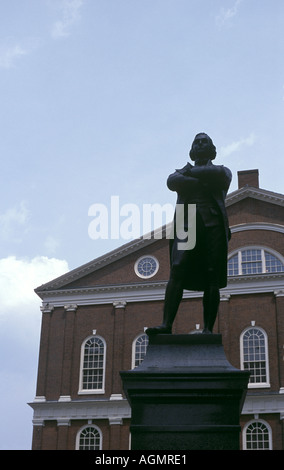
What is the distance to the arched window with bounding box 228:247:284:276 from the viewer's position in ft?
106

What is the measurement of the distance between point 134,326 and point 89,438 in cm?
584

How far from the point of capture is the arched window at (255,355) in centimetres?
3045

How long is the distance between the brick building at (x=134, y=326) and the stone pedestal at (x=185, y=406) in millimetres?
24687

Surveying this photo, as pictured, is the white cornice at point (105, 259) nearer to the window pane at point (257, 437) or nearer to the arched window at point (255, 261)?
the arched window at point (255, 261)

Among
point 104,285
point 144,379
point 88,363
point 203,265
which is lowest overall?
point 144,379

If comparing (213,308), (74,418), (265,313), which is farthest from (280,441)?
(213,308)

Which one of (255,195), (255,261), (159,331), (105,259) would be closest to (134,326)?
(105,259)

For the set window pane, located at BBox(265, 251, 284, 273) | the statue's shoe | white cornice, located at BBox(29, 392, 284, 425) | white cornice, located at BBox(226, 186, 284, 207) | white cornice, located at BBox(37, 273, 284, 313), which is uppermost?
white cornice, located at BBox(226, 186, 284, 207)

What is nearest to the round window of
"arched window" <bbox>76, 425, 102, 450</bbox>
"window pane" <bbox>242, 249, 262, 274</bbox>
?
"window pane" <bbox>242, 249, 262, 274</bbox>

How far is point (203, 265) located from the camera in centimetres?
711

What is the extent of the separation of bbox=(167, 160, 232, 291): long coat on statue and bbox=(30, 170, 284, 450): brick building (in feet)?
79.2

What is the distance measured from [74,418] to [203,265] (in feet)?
88.3

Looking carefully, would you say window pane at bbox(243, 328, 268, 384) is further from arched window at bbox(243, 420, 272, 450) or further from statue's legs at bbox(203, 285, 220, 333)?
statue's legs at bbox(203, 285, 220, 333)
